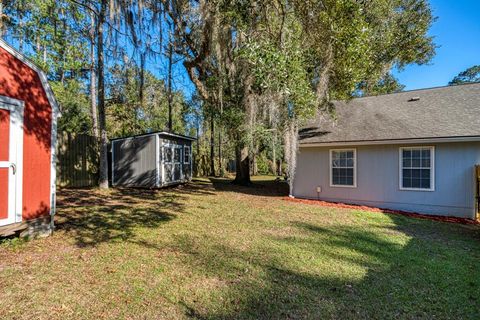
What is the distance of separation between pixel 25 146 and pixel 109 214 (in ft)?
8.60

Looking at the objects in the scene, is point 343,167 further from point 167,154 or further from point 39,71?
point 39,71

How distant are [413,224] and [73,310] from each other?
270 inches

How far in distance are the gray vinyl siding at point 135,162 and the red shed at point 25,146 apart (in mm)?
6518

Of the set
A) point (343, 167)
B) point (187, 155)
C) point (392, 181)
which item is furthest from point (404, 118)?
point (187, 155)

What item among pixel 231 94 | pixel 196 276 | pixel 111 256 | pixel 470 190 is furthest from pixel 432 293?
pixel 231 94

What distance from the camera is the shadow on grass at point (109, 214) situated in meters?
4.93

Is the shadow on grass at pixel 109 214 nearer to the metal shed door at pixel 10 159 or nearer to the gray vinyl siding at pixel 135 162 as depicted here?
the metal shed door at pixel 10 159

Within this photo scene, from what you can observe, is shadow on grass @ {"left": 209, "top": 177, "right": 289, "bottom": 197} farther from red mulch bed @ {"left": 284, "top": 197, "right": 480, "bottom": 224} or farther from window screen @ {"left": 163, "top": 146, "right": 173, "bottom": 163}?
window screen @ {"left": 163, "top": 146, "right": 173, "bottom": 163}

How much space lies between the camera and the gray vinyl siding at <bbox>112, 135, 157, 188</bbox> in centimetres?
1134

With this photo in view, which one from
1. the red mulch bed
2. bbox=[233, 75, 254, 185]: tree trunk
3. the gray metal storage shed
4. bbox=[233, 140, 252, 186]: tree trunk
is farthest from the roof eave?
the gray metal storage shed

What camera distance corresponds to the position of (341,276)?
3486mm

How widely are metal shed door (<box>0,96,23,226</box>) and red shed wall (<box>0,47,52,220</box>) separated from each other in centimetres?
9

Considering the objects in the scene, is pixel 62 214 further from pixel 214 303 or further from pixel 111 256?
pixel 214 303

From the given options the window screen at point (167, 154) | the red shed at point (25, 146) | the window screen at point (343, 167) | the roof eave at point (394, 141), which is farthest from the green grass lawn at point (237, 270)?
the window screen at point (167, 154)
